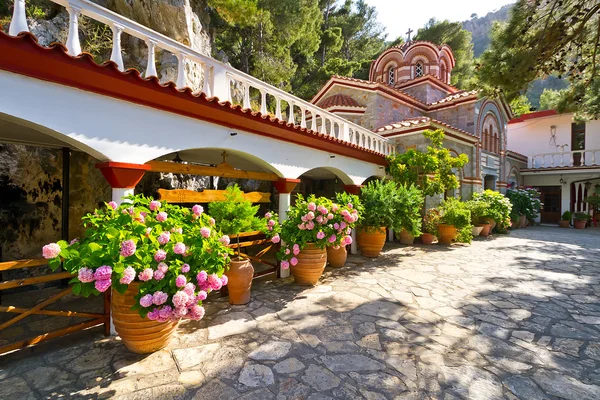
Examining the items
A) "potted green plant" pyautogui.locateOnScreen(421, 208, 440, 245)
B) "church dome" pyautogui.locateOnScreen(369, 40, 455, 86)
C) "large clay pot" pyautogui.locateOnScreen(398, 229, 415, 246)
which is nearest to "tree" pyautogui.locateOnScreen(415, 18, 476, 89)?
"church dome" pyautogui.locateOnScreen(369, 40, 455, 86)

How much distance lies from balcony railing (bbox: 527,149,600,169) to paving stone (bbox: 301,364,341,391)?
23.1 metres

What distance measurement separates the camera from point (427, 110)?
15.8 m

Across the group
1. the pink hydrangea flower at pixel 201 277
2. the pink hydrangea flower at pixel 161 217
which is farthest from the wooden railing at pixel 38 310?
the pink hydrangea flower at pixel 201 277

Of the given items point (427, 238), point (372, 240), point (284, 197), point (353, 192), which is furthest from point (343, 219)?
point (427, 238)

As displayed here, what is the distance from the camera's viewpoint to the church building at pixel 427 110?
1191cm

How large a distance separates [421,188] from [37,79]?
31.2 ft

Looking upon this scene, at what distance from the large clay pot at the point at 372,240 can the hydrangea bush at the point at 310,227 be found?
252 centimetres

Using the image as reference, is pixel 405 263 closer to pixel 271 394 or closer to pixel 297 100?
pixel 297 100

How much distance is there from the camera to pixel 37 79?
2.95 meters

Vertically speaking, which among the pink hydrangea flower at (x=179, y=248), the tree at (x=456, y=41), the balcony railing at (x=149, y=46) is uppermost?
the tree at (x=456, y=41)

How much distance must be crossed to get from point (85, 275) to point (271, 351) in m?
2.08

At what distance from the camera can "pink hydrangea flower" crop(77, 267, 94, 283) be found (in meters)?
2.50

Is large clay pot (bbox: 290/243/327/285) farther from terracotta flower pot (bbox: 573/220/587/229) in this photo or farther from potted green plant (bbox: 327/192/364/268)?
terracotta flower pot (bbox: 573/220/587/229)

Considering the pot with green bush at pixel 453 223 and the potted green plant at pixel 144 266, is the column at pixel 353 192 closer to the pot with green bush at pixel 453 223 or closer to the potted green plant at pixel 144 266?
the pot with green bush at pixel 453 223
